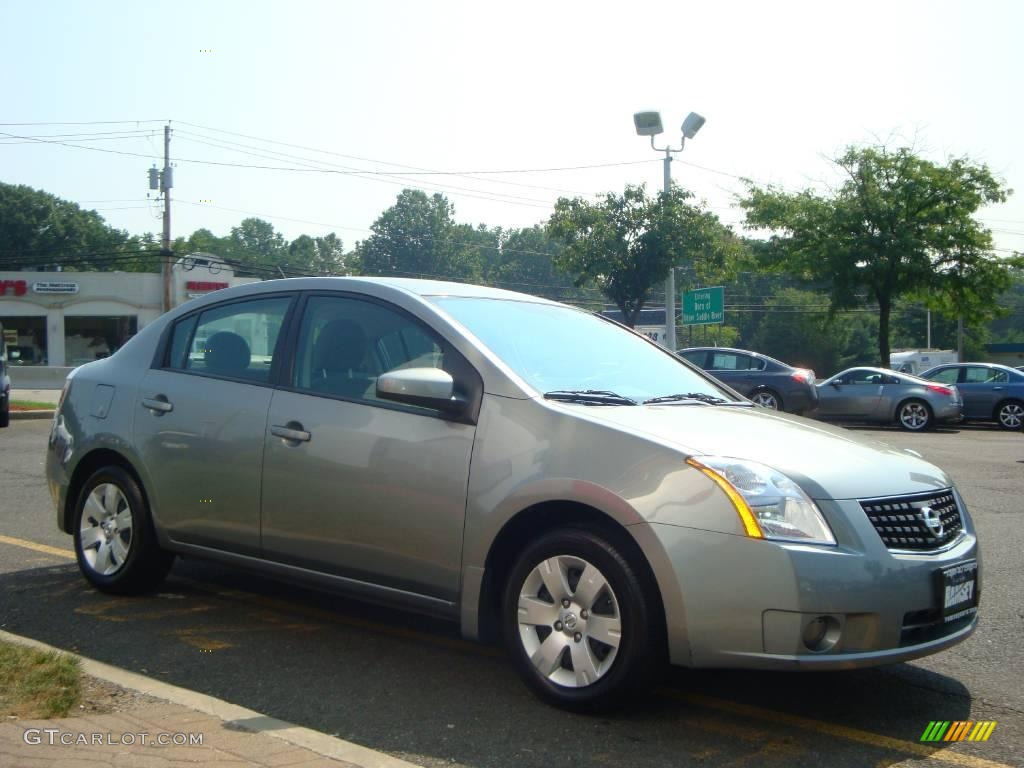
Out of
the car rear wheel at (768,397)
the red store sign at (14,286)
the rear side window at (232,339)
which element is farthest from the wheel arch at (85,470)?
the red store sign at (14,286)

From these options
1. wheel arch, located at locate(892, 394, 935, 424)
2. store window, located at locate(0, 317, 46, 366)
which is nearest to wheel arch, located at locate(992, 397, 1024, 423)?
wheel arch, located at locate(892, 394, 935, 424)

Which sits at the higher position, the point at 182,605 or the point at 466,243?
the point at 466,243

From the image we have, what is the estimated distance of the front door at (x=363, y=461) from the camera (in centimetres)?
456

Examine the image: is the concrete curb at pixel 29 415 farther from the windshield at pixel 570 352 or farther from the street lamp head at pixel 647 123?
the windshield at pixel 570 352

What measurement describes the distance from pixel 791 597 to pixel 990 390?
2052 centimetres

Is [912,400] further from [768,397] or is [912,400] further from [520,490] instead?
[520,490]

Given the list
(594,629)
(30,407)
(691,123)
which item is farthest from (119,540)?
(691,123)

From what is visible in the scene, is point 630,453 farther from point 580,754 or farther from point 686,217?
point 686,217

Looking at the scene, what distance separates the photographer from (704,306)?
3038 cm

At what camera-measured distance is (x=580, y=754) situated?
3.79 meters

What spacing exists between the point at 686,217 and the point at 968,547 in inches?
962

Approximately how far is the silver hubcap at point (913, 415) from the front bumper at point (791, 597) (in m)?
18.7

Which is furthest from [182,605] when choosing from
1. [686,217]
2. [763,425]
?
[686,217]

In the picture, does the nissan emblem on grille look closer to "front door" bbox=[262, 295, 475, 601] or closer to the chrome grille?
the chrome grille
